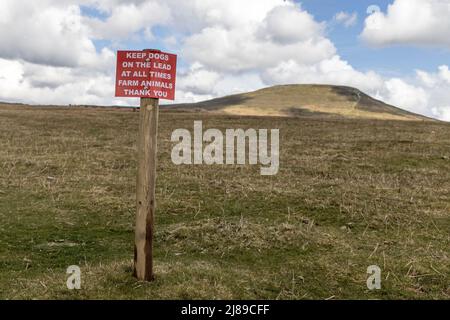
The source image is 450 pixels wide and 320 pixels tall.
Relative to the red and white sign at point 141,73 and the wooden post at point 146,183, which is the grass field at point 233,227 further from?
the red and white sign at point 141,73

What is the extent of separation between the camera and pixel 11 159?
71.3ft

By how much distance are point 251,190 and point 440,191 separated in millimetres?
6729

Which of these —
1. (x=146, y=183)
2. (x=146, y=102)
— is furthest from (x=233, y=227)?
(x=146, y=102)

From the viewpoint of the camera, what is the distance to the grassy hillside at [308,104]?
126m

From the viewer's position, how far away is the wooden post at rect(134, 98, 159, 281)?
26.6 feet

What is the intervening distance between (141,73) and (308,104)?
459ft

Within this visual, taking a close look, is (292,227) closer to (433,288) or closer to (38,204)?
(433,288)

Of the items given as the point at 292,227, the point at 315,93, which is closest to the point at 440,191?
the point at 292,227

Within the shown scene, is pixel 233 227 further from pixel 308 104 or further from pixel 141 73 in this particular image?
pixel 308 104

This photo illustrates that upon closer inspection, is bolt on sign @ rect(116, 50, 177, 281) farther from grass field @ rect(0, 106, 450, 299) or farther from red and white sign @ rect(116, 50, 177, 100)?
grass field @ rect(0, 106, 450, 299)

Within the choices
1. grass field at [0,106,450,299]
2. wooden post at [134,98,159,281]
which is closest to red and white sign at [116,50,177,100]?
wooden post at [134,98,159,281]

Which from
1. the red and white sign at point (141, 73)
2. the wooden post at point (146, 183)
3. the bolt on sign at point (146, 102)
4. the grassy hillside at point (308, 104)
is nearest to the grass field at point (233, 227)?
the wooden post at point (146, 183)
